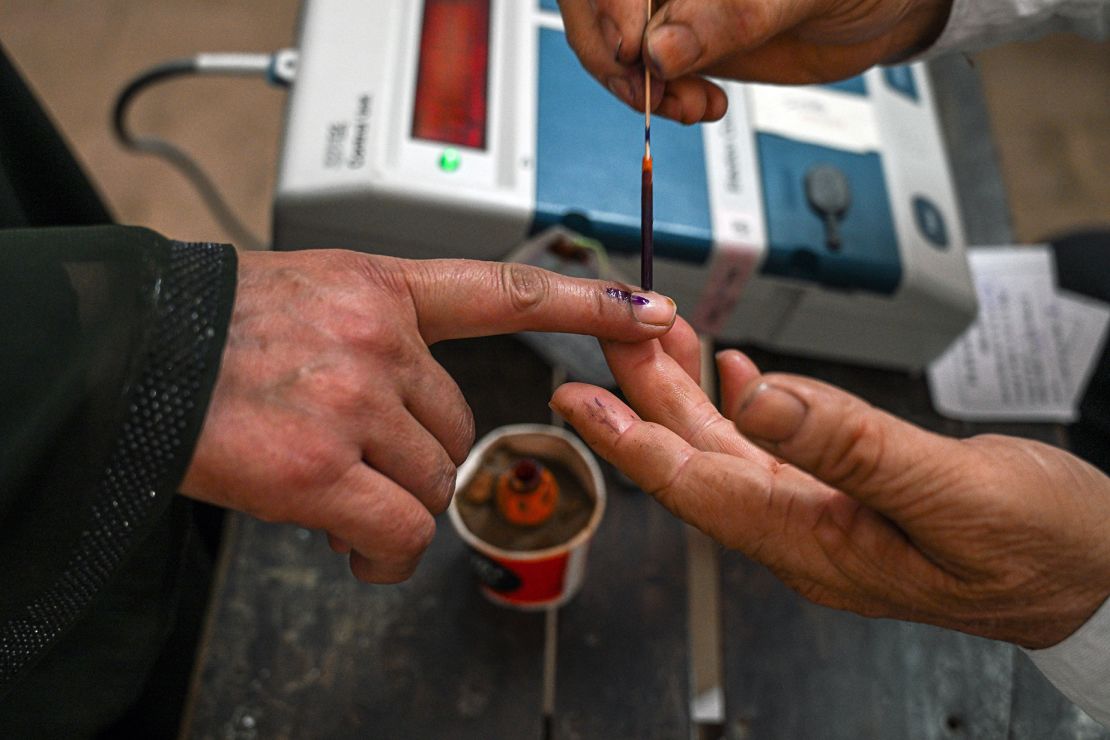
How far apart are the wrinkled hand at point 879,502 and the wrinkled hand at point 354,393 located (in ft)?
0.34

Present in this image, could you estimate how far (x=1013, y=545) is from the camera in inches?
20.7

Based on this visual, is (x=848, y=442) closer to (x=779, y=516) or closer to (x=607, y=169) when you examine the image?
(x=779, y=516)

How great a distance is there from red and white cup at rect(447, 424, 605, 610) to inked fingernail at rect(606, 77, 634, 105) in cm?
38

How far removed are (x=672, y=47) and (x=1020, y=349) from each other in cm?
73

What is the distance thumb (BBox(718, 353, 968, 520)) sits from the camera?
47 centimetres

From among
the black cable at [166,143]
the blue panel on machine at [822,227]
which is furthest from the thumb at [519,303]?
the black cable at [166,143]

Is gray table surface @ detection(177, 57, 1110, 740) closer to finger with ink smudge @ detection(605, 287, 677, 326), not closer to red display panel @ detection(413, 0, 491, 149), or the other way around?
finger with ink smudge @ detection(605, 287, 677, 326)

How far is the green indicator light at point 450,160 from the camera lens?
3.10 feet

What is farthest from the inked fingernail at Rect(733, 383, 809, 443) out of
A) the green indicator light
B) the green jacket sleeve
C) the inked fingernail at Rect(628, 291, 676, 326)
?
the green indicator light

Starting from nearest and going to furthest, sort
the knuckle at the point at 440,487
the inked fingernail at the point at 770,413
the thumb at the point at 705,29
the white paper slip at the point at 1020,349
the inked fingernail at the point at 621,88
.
→ 1. the inked fingernail at the point at 770,413
2. the knuckle at the point at 440,487
3. the thumb at the point at 705,29
4. the inked fingernail at the point at 621,88
5. the white paper slip at the point at 1020,349

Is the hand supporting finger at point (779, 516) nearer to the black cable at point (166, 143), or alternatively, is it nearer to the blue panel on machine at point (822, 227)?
the blue panel on machine at point (822, 227)

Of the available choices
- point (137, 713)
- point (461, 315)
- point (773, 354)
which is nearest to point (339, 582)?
point (137, 713)

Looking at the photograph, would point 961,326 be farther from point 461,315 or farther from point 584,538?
point 461,315

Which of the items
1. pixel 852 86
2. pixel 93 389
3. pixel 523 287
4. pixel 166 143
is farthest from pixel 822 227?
pixel 166 143
